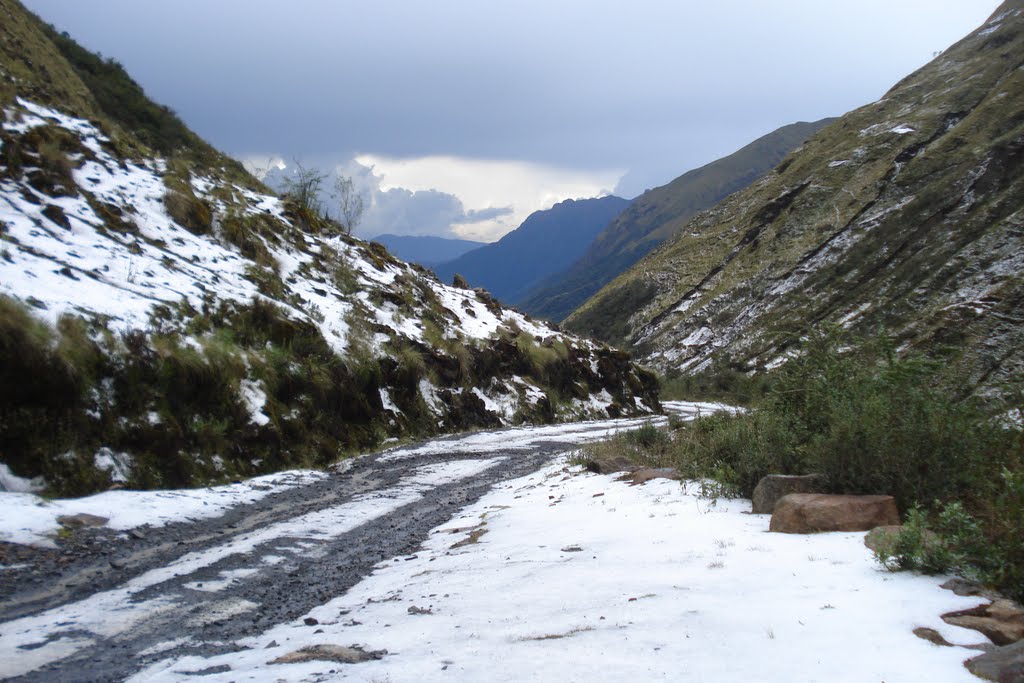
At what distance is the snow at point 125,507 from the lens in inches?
265

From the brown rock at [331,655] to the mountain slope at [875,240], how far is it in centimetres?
3868

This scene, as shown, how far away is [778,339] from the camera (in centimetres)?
5788

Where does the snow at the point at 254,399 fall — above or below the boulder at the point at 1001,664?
above

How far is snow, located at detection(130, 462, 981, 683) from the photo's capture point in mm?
3168

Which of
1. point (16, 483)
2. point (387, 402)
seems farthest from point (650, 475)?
point (387, 402)

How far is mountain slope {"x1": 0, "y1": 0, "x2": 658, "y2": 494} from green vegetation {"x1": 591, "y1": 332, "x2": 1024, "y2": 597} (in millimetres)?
8451

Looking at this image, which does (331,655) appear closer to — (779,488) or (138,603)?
(138,603)

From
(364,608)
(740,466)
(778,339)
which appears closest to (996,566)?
(740,466)

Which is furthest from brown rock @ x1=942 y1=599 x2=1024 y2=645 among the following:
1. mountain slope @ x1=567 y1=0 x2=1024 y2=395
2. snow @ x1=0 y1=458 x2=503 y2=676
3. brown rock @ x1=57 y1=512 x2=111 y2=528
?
mountain slope @ x1=567 y1=0 x2=1024 y2=395

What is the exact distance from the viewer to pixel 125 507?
803 centimetres

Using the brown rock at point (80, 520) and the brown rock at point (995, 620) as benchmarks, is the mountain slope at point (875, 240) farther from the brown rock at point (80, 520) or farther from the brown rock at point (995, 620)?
the brown rock at point (80, 520)

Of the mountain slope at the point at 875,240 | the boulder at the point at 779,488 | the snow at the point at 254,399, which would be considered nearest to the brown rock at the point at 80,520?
the snow at the point at 254,399

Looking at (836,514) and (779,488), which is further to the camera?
(779,488)

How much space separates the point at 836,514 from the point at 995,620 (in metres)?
1.87
